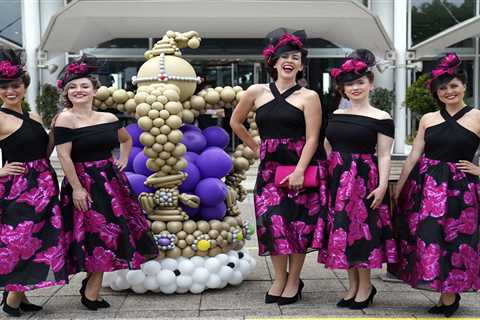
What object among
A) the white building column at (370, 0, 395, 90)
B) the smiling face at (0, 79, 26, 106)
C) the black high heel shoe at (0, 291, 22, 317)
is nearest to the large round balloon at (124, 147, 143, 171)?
the smiling face at (0, 79, 26, 106)

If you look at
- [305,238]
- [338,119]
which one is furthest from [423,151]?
[305,238]

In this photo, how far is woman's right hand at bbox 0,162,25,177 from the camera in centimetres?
385

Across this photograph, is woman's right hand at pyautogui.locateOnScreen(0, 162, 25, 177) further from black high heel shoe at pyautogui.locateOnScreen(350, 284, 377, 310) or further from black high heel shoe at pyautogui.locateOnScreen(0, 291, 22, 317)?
black high heel shoe at pyautogui.locateOnScreen(350, 284, 377, 310)

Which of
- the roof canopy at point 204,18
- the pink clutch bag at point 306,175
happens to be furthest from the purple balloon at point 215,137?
the roof canopy at point 204,18

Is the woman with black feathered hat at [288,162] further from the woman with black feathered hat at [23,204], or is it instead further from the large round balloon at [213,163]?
the woman with black feathered hat at [23,204]

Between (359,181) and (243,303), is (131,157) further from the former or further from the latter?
(359,181)

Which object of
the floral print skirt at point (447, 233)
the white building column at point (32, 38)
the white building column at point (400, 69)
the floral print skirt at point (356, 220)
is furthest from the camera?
the white building column at point (400, 69)

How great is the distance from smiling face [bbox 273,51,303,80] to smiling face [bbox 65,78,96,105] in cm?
130

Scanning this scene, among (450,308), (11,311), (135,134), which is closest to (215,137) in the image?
(135,134)

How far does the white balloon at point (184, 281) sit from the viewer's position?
434 cm

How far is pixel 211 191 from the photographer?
4.44 m

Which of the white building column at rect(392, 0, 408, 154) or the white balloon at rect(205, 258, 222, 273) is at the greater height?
the white building column at rect(392, 0, 408, 154)

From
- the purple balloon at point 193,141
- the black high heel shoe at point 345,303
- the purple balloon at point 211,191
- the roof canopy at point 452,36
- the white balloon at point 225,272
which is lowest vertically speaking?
the black high heel shoe at point 345,303

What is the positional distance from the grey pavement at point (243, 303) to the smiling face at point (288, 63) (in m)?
1.60
